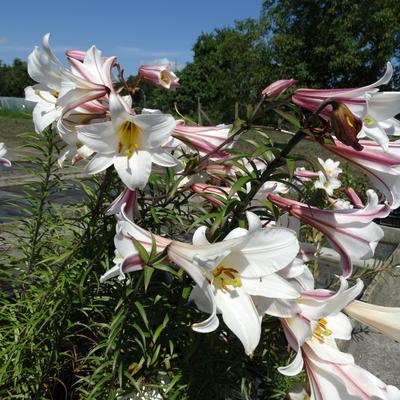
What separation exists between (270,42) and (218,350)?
731 inches

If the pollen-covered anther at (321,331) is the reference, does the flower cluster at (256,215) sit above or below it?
above

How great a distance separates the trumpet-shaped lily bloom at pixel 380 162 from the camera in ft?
2.48

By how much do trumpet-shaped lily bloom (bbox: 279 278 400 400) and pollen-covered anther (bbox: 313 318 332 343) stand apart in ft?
0.04

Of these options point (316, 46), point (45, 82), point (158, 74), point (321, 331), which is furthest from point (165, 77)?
point (316, 46)

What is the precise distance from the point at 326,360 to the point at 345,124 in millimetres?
383

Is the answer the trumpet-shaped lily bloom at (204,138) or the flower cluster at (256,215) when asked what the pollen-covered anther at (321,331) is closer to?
the flower cluster at (256,215)

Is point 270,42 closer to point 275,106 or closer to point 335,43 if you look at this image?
point 335,43

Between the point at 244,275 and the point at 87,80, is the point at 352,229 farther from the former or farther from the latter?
the point at 87,80

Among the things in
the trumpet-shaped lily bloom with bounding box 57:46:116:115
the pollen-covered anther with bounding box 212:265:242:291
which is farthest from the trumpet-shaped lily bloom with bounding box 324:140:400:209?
the trumpet-shaped lily bloom with bounding box 57:46:116:115

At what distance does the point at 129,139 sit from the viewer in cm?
85

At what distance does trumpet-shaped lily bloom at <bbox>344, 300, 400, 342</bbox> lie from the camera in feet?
2.36

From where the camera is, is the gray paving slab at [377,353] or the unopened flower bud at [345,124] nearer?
the unopened flower bud at [345,124]

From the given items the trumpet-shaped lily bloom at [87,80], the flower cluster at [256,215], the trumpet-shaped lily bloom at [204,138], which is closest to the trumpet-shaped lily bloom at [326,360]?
the flower cluster at [256,215]

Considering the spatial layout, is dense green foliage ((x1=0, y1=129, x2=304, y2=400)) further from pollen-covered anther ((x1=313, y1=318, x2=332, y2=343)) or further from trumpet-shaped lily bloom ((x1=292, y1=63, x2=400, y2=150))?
trumpet-shaped lily bloom ((x1=292, y1=63, x2=400, y2=150))
